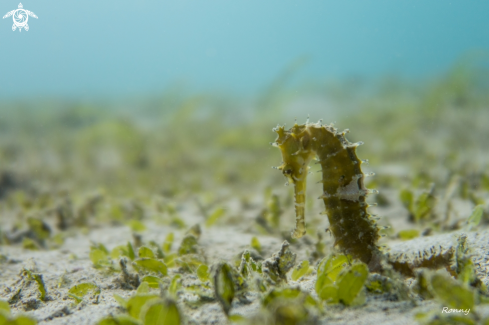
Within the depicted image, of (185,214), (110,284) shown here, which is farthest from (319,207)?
(110,284)

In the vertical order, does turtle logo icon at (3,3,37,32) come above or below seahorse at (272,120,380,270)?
above

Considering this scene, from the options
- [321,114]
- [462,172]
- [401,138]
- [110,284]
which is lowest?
[110,284]

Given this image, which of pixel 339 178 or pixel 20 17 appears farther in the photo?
pixel 20 17

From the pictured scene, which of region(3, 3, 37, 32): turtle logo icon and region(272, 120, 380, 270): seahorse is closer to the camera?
region(272, 120, 380, 270): seahorse

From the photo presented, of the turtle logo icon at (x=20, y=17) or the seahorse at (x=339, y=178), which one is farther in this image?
the turtle logo icon at (x=20, y=17)

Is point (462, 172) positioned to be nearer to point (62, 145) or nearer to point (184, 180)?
point (184, 180)

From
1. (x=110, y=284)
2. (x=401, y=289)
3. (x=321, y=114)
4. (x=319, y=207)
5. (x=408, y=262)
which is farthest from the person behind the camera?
(x=321, y=114)

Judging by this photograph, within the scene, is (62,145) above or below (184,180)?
above

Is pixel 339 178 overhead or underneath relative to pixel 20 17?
underneath
